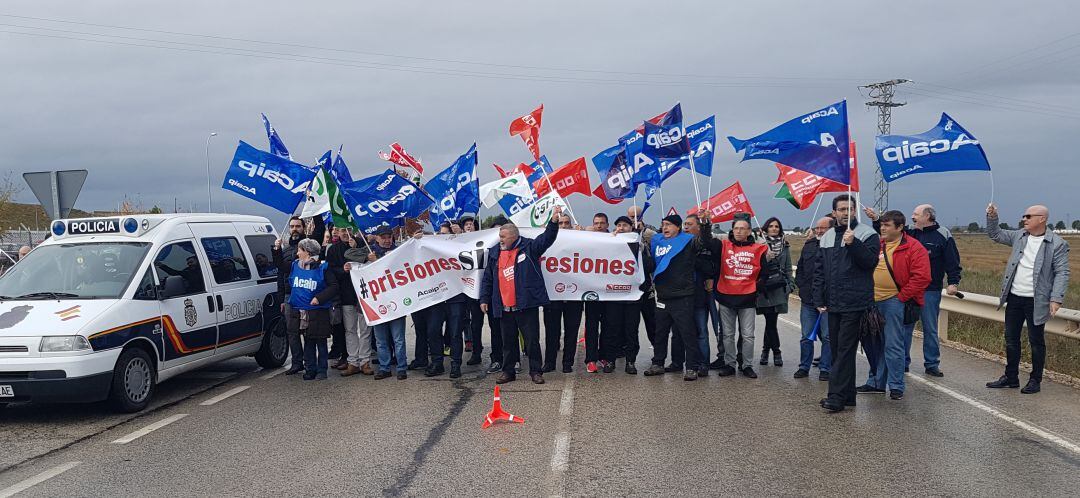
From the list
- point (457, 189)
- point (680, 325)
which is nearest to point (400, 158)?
point (457, 189)

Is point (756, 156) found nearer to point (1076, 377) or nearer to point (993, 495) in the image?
point (1076, 377)

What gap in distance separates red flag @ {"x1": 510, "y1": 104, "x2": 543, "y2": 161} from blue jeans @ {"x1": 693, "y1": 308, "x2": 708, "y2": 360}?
3.92 metres

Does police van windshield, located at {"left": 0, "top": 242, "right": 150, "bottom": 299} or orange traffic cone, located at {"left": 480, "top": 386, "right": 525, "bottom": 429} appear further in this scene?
police van windshield, located at {"left": 0, "top": 242, "right": 150, "bottom": 299}

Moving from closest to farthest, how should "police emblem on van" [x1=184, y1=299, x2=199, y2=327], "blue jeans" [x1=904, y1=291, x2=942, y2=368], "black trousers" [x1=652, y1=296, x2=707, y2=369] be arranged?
"police emblem on van" [x1=184, y1=299, x2=199, y2=327]
"black trousers" [x1=652, y1=296, x2=707, y2=369]
"blue jeans" [x1=904, y1=291, x2=942, y2=368]

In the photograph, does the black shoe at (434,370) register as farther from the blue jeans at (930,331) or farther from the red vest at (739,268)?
the blue jeans at (930,331)

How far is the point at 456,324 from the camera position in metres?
9.95

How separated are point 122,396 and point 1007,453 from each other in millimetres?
7894

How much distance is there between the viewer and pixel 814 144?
28.6ft

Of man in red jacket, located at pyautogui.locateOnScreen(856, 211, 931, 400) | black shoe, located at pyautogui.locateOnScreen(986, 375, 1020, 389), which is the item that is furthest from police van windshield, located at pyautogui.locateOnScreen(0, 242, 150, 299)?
black shoe, located at pyautogui.locateOnScreen(986, 375, 1020, 389)

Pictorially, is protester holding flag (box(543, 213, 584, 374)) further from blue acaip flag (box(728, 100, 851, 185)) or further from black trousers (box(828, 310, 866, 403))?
black trousers (box(828, 310, 866, 403))

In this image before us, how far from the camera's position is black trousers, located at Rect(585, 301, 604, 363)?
9.98 metres

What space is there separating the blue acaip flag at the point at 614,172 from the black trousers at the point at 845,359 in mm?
4968

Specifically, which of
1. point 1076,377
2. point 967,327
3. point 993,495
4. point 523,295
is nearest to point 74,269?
point 523,295

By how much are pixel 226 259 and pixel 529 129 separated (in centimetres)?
482
